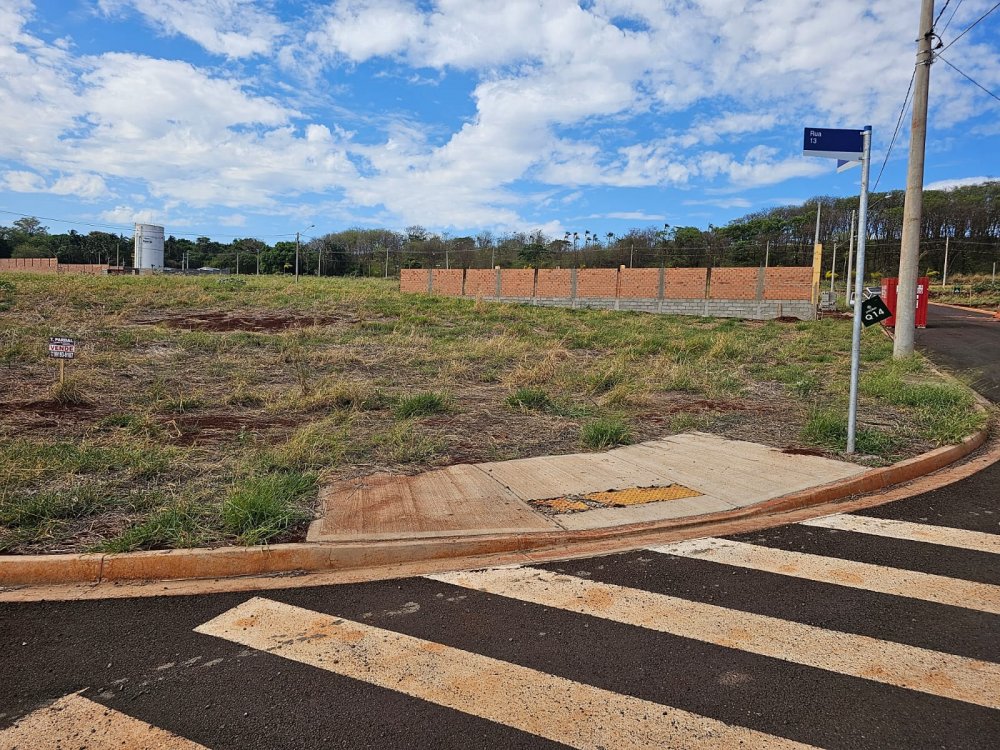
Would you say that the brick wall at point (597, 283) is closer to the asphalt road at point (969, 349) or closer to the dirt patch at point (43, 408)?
the asphalt road at point (969, 349)

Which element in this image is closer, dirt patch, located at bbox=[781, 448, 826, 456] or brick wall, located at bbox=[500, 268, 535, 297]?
dirt patch, located at bbox=[781, 448, 826, 456]

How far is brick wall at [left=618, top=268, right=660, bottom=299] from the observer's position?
36.8 meters

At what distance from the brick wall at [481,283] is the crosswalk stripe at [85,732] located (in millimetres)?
38728

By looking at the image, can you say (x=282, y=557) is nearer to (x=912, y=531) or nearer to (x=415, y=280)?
(x=912, y=531)

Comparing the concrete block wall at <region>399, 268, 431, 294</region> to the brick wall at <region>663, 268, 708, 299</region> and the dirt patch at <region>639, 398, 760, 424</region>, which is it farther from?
the dirt patch at <region>639, 398, 760, 424</region>

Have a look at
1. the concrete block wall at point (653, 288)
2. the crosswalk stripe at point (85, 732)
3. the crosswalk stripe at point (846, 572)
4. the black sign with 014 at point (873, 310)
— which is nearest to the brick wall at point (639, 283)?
the concrete block wall at point (653, 288)

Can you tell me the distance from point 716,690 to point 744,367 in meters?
12.1

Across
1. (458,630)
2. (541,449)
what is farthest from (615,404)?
(458,630)

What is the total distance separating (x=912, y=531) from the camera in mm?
5188

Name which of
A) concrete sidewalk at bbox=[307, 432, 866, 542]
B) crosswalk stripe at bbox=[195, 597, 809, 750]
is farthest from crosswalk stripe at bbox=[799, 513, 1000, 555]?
crosswalk stripe at bbox=[195, 597, 809, 750]

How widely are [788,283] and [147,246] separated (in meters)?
81.7

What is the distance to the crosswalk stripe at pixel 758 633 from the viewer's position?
10.3ft

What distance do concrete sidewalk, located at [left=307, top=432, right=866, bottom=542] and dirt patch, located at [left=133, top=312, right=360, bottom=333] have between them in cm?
1390

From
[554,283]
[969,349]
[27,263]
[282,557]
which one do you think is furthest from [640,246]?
[27,263]
